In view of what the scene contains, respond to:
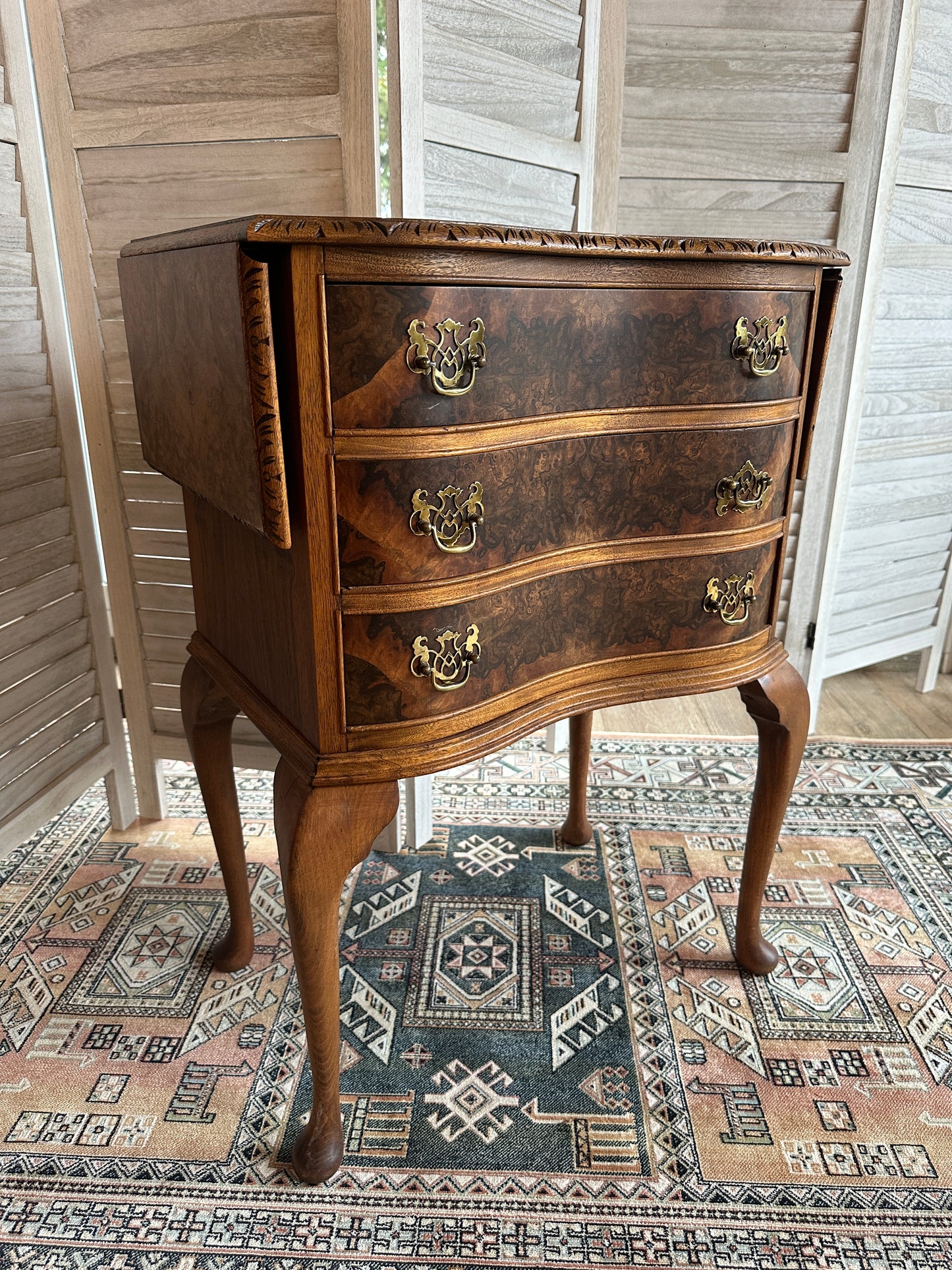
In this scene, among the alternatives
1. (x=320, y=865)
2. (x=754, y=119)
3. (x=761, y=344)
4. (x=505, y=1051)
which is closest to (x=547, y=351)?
(x=761, y=344)

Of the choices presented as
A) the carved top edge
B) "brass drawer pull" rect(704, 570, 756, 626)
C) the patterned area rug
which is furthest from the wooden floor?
the carved top edge

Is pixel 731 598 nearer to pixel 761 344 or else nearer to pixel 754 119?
pixel 761 344

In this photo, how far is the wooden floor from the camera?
2543 mm

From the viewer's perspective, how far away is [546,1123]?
1343 mm

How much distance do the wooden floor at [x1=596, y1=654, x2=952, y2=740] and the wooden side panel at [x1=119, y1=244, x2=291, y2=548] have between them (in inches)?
60.8

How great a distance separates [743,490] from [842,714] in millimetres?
1616

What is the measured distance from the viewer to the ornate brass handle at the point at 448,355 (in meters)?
0.96

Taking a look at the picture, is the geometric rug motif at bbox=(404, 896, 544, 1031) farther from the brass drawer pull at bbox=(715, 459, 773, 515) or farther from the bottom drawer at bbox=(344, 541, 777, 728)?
the brass drawer pull at bbox=(715, 459, 773, 515)

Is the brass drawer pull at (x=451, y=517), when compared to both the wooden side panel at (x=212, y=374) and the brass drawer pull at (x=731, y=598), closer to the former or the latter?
the wooden side panel at (x=212, y=374)

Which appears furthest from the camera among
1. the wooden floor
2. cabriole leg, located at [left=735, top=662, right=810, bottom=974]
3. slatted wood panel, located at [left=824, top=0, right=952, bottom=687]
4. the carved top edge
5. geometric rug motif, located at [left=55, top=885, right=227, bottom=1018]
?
the wooden floor

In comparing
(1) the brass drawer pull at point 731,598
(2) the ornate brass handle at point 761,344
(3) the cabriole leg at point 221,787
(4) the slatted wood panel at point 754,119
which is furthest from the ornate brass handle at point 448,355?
(4) the slatted wood panel at point 754,119

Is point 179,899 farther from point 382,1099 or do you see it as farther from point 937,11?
point 937,11

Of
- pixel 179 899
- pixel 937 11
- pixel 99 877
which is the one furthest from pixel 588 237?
pixel 937 11

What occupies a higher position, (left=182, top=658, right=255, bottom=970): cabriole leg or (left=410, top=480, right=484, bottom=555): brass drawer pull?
(left=410, top=480, right=484, bottom=555): brass drawer pull
